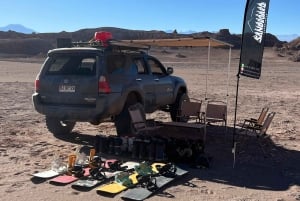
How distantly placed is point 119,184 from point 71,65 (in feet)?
11.6

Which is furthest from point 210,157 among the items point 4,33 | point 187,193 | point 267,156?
point 4,33

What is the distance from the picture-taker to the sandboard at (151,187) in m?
6.14

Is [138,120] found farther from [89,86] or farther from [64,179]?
[64,179]

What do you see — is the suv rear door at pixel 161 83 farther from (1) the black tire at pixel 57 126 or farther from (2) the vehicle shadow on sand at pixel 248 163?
(1) the black tire at pixel 57 126

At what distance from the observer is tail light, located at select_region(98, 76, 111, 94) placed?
8891mm

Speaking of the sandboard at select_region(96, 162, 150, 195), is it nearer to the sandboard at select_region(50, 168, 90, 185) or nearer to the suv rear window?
the sandboard at select_region(50, 168, 90, 185)

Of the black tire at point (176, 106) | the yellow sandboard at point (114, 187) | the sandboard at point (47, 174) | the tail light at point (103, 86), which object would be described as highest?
the tail light at point (103, 86)

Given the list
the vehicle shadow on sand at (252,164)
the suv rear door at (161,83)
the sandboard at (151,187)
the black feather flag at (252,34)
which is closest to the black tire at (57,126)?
the suv rear door at (161,83)

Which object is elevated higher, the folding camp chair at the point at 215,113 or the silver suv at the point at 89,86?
the silver suv at the point at 89,86

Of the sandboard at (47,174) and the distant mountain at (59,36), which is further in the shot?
the distant mountain at (59,36)

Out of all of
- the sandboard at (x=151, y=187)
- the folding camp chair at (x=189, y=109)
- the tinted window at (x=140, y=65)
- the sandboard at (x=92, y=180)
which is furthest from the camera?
the folding camp chair at (x=189, y=109)

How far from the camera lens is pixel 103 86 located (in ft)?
29.2

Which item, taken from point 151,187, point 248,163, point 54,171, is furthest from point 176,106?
point 151,187

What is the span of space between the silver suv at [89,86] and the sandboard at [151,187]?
2.17 meters
